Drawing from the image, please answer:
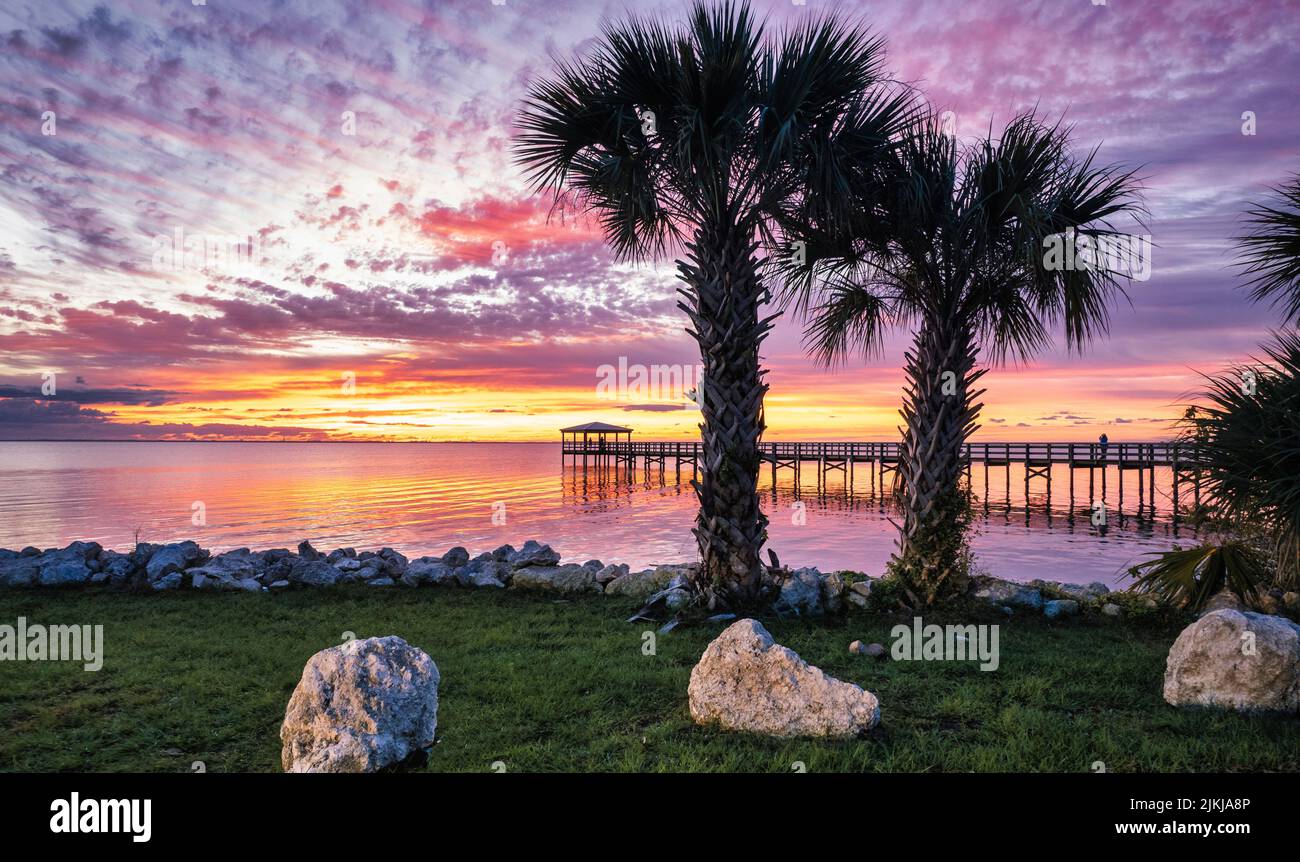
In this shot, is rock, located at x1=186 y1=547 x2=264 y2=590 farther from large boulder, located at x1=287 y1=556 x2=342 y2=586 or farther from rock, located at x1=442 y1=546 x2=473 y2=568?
rock, located at x1=442 y1=546 x2=473 y2=568

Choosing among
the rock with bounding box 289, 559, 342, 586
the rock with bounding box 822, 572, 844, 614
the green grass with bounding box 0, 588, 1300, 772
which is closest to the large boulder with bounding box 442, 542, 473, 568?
the rock with bounding box 289, 559, 342, 586

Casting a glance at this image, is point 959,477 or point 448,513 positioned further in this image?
point 448,513

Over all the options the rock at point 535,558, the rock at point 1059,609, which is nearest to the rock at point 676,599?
the rock at point 535,558

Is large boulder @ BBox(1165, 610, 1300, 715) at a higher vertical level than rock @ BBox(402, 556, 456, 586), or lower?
higher

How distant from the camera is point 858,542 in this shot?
25781mm

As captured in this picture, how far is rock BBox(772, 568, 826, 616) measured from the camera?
9664 millimetres

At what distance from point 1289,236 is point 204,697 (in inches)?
544

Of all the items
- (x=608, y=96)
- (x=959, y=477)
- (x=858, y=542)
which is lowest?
(x=858, y=542)

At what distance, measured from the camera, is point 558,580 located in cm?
1173

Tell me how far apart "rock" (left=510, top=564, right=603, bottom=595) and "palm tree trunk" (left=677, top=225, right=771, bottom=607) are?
2.91 m

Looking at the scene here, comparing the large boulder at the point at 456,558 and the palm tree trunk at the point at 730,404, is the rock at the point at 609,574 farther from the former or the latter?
the large boulder at the point at 456,558
